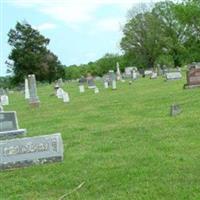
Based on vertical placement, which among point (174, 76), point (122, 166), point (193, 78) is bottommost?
point (122, 166)

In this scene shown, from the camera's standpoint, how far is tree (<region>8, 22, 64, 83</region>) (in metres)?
77.0

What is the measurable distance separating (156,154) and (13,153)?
7.57 ft

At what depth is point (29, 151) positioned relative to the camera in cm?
796

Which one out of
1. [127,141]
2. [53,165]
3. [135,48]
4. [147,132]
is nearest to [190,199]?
[53,165]

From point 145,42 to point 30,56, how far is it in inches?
712

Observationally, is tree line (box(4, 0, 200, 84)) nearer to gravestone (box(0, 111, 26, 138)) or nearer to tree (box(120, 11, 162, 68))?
tree (box(120, 11, 162, 68))

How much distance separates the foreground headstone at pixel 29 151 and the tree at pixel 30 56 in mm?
69125

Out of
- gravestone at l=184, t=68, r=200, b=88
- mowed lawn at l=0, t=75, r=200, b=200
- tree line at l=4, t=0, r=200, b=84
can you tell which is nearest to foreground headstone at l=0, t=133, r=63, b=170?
mowed lawn at l=0, t=75, r=200, b=200

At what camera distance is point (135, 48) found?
256 ft

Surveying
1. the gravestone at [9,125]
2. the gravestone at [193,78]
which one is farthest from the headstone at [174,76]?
the gravestone at [9,125]

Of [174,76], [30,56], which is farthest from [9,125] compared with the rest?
[30,56]

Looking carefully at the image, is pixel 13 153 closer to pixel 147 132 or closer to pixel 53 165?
pixel 53 165

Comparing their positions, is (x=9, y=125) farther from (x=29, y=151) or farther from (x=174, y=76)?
(x=174, y=76)

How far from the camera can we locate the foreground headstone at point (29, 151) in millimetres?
7914
